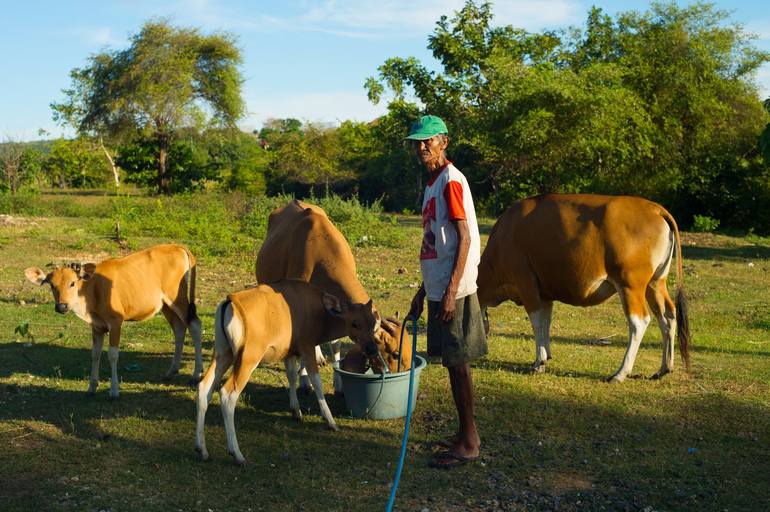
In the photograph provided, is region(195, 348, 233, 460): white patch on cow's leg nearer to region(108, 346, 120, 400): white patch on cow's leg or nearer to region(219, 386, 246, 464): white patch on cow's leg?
region(219, 386, 246, 464): white patch on cow's leg

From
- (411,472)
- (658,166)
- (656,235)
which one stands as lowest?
(411,472)

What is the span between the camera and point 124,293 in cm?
755

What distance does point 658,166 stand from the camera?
26.4m

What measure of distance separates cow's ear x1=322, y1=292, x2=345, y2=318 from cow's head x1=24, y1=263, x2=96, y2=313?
8.13ft

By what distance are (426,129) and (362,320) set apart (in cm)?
173

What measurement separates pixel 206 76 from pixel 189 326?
3325 centimetres

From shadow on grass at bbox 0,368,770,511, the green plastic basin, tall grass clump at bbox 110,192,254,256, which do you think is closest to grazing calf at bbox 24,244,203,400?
shadow on grass at bbox 0,368,770,511

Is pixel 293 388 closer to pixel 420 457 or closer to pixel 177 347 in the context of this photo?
pixel 420 457

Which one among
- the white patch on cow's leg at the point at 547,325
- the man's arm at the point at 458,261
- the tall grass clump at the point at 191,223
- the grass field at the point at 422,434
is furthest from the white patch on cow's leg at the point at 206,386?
the tall grass clump at the point at 191,223

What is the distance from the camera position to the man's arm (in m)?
5.45

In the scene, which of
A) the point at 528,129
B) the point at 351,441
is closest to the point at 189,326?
the point at 351,441

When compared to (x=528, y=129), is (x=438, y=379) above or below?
below

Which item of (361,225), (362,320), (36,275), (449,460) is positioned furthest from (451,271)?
(361,225)

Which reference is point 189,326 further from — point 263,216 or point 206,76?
point 206,76
